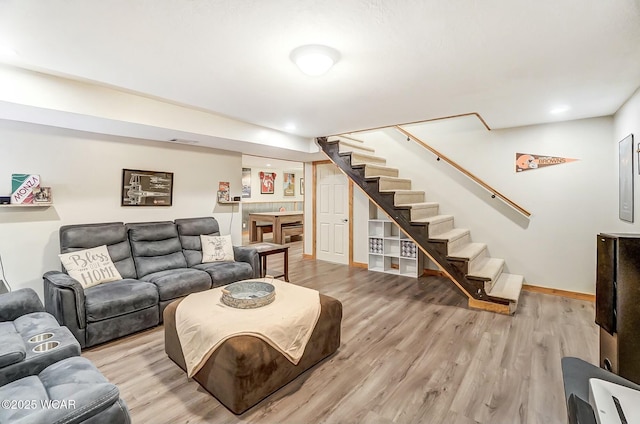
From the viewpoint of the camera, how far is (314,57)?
6.61ft

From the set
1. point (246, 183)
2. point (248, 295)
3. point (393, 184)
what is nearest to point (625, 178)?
point (393, 184)

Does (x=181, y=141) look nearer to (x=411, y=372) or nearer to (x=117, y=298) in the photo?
(x=117, y=298)

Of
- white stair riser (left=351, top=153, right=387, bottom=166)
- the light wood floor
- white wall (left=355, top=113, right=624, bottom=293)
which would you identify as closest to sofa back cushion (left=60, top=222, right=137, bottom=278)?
the light wood floor

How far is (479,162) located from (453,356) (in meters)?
3.11

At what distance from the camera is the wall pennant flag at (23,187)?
291cm

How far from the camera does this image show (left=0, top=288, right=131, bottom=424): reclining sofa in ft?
3.85

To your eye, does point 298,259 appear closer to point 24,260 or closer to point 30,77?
point 24,260

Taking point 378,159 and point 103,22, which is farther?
point 378,159

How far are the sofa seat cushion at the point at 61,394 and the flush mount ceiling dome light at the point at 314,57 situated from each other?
214 centimetres

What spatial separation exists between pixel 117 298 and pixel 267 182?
773 cm

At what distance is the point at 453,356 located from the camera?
2.48m

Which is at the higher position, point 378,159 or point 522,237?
point 378,159

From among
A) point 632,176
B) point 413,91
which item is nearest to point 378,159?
point 413,91

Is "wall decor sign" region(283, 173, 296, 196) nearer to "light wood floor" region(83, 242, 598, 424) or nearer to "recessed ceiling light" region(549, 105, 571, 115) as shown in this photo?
"light wood floor" region(83, 242, 598, 424)
